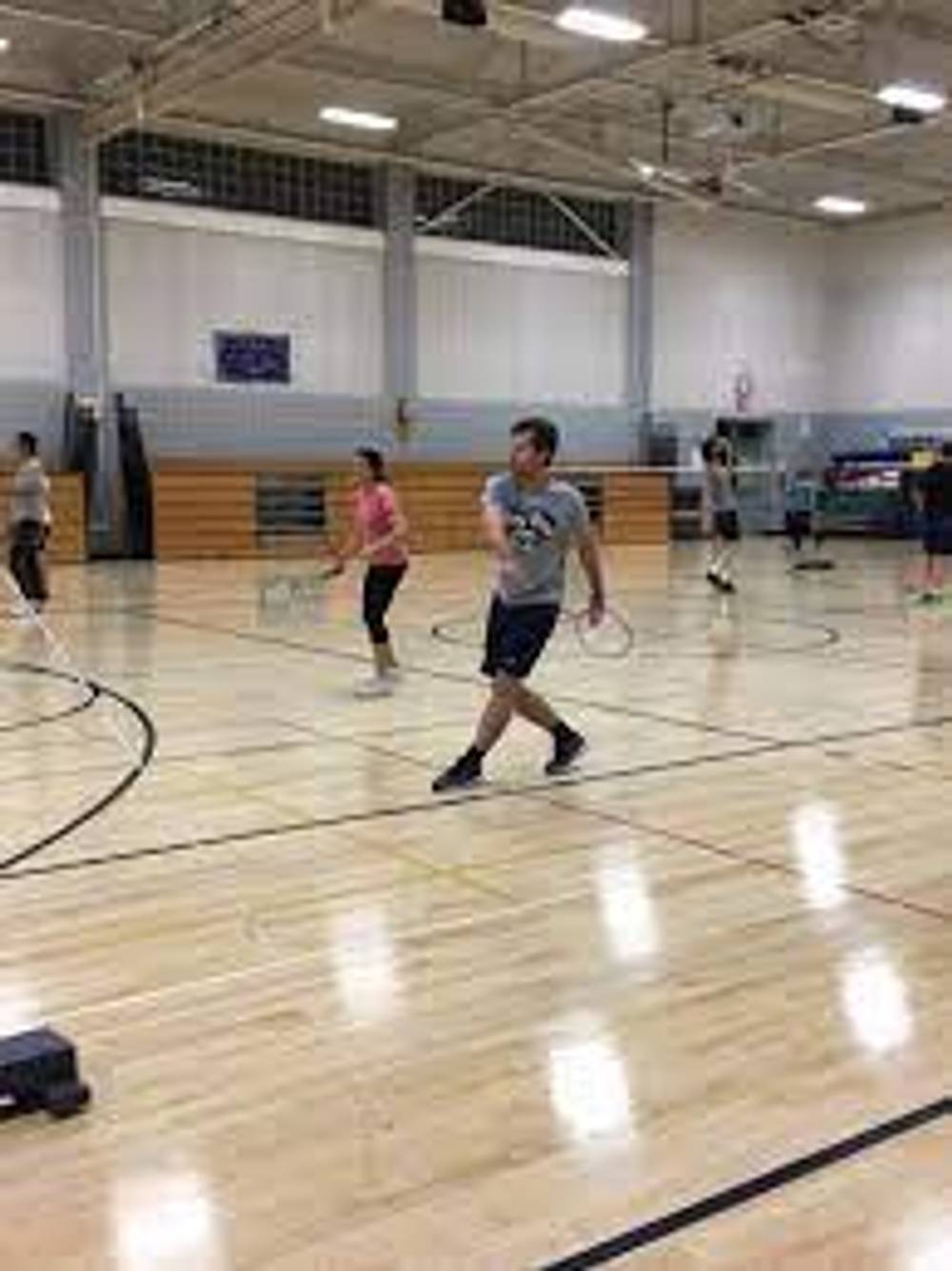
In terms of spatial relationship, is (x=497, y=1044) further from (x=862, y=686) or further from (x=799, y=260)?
(x=799, y=260)

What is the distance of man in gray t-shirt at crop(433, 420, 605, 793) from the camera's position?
6.88 metres

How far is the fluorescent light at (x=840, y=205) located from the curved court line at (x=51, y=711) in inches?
837

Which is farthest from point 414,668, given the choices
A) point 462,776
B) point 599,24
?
point 599,24

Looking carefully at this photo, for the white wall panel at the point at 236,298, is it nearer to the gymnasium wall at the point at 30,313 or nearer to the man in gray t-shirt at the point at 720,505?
the gymnasium wall at the point at 30,313

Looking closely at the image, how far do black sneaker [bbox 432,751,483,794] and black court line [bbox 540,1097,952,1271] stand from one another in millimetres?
3710

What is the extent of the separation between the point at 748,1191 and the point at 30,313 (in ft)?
69.5

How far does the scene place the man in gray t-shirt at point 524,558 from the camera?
688 centimetres

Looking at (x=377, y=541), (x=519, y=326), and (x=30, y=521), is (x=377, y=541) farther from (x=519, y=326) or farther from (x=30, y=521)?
(x=519, y=326)

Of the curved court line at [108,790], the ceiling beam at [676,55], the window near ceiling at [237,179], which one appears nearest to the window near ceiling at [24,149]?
the window near ceiling at [237,179]

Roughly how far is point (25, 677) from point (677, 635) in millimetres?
5599

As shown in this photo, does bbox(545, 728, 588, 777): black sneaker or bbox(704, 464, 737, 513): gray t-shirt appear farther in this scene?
bbox(704, 464, 737, 513): gray t-shirt

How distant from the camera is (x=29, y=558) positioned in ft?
50.3

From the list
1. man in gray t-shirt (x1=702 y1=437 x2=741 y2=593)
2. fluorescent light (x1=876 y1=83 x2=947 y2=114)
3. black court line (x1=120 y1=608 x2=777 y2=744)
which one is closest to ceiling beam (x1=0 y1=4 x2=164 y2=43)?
black court line (x1=120 y1=608 x2=777 y2=744)

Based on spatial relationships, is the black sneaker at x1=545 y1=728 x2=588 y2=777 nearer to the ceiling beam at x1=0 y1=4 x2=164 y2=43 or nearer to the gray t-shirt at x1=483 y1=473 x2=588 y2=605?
the gray t-shirt at x1=483 y1=473 x2=588 y2=605
